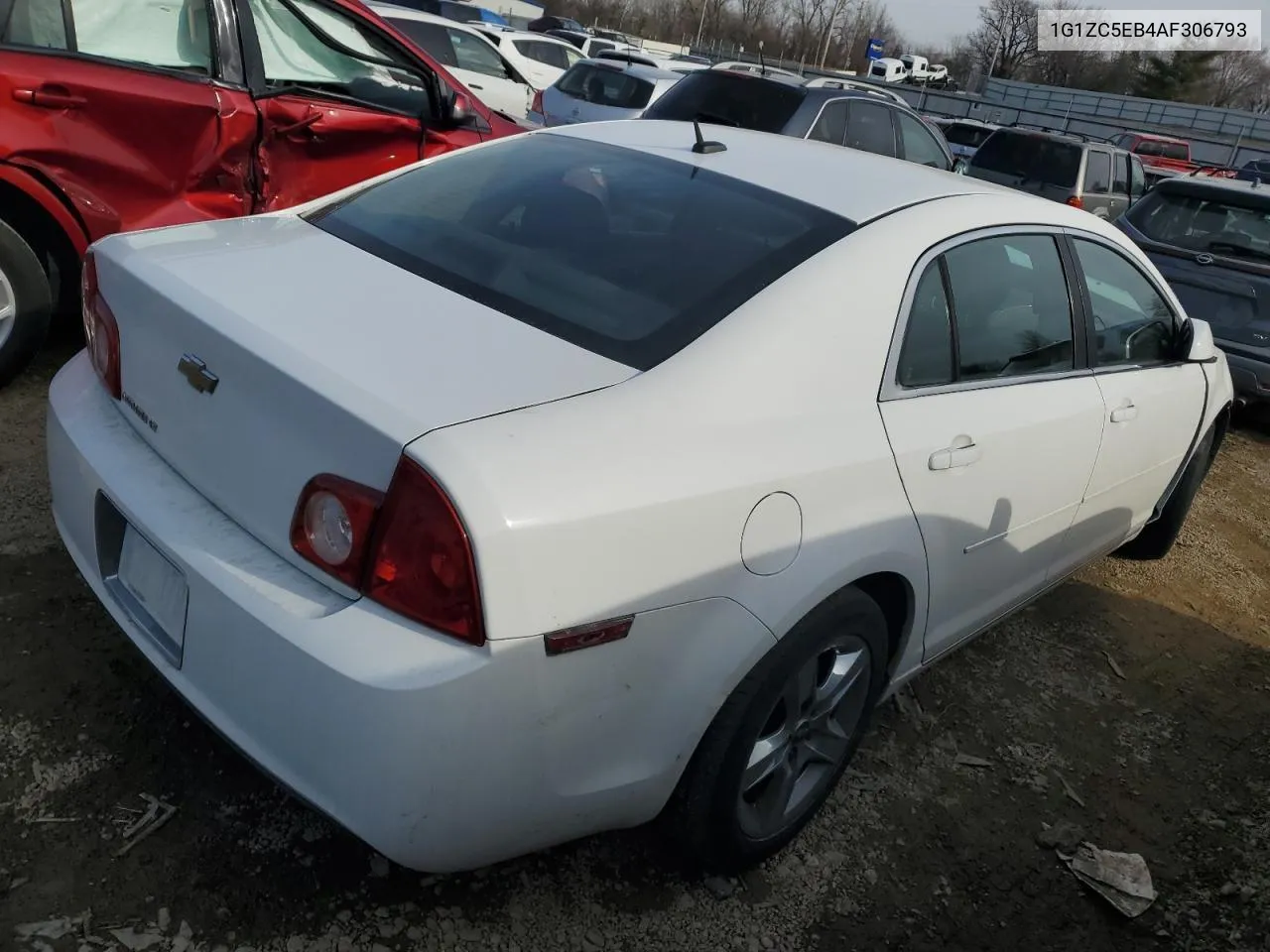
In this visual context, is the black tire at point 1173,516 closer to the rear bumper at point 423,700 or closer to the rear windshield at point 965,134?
the rear bumper at point 423,700

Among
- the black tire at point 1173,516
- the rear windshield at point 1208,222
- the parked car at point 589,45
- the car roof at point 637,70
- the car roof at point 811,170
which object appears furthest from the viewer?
the parked car at point 589,45

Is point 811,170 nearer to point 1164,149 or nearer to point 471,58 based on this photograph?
point 471,58

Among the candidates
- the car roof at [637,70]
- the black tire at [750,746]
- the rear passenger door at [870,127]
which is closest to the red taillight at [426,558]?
the black tire at [750,746]

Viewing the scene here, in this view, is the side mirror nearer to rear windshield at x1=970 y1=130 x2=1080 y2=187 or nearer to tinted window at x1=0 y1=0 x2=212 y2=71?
tinted window at x1=0 y1=0 x2=212 y2=71

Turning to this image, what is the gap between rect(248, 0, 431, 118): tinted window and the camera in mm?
4570

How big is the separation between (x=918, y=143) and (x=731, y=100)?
2874 millimetres

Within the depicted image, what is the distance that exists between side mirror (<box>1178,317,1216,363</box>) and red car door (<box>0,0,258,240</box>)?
3743 millimetres

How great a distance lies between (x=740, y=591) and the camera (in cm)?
200

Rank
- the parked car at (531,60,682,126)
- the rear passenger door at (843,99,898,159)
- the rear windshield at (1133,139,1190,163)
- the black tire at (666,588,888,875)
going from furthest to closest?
→ the rear windshield at (1133,139,1190,163) < the parked car at (531,60,682,126) < the rear passenger door at (843,99,898,159) < the black tire at (666,588,888,875)

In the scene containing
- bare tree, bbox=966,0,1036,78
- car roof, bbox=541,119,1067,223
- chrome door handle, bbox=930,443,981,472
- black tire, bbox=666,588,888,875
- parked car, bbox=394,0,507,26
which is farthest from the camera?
bare tree, bbox=966,0,1036,78

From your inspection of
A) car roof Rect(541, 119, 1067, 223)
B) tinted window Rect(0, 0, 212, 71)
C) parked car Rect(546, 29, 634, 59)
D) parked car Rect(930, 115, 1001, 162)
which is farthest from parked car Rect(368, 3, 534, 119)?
parked car Rect(930, 115, 1001, 162)

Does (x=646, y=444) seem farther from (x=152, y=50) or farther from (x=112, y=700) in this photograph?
(x=152, y=50)

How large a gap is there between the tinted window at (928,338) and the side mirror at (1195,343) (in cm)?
164

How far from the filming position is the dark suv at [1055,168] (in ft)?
37.5
